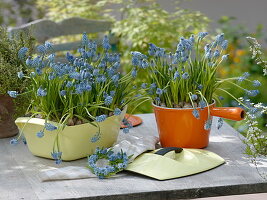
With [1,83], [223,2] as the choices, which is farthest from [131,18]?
[1,83]

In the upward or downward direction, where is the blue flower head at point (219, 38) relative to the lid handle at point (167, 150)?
upward

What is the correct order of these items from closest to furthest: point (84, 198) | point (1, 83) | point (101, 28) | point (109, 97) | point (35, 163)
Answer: point (84, 198) → point (109, 97) → point (35, 163) → point (1, 83) → point (101, 28)

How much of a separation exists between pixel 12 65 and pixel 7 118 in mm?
222

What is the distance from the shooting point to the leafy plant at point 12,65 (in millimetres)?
1825

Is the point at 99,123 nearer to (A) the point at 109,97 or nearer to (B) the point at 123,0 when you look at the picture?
(A) the point at 109,97

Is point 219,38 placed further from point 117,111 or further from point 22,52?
point 22,52

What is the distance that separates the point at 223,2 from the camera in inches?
218

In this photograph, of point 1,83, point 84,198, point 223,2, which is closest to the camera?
point 84,198

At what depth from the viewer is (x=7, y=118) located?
6.46 feet

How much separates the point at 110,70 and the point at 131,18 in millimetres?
2868

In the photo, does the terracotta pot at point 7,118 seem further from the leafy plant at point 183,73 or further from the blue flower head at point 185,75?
the blue flower head at point 185,75

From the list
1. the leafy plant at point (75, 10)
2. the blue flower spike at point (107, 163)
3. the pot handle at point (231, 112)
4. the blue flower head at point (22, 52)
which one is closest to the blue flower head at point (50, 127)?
the blue flower spike at point (107, 163)

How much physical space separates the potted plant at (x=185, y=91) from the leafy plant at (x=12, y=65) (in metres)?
0.43

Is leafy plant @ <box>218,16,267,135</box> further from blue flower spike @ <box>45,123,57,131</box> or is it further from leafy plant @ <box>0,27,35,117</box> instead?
blue flower spike @ <box>45,123,57,131</box>
